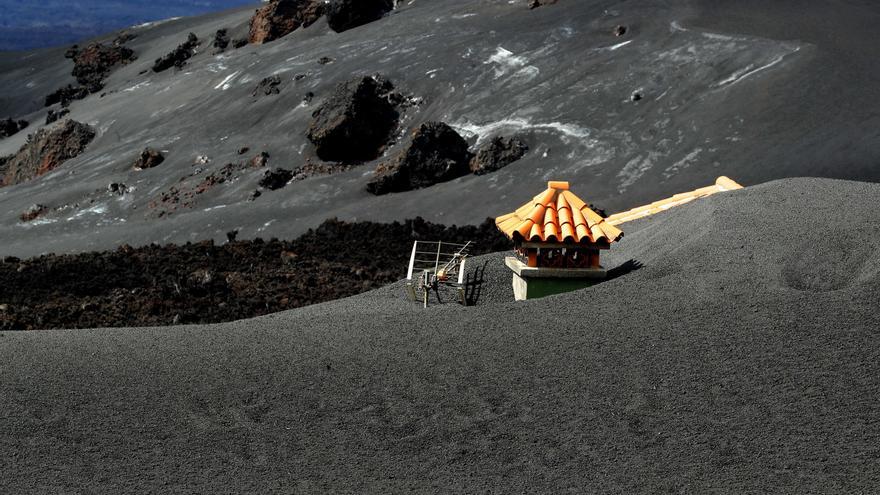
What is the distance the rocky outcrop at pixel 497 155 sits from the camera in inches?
934

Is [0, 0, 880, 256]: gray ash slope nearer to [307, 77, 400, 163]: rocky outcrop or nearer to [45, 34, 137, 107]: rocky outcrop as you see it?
[307, 77, 400, 163]: rocky outcrop

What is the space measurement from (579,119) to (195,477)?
17455mm

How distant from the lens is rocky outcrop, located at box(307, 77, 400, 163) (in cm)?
2636

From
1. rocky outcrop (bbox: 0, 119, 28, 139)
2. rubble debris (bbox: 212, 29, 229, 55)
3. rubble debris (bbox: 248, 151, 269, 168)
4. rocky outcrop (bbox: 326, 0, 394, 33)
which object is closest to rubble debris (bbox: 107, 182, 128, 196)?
rubble debris (bbox: 248, 151, 269, 168)

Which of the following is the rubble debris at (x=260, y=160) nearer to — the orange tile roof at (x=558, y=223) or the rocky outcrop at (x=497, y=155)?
the rocky outcrop at (x=497, y=155)

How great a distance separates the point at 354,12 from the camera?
35.8 m

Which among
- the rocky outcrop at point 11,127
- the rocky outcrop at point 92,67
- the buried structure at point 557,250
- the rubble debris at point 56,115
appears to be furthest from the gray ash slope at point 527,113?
the rocky outcrop at point 11,127

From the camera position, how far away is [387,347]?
34.8ft

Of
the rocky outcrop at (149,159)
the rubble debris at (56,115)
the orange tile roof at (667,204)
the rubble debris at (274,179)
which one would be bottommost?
the orange tile roof at (667,204)

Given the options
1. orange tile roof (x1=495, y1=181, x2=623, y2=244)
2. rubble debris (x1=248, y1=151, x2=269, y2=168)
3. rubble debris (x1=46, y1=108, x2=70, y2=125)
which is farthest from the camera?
rubble debris (x1=46, y1=108, x2=70, y2=125)

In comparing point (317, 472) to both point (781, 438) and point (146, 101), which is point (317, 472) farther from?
point (146, 101)

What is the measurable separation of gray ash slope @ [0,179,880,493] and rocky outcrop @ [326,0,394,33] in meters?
24.8

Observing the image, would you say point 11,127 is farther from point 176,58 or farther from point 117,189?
point 117,189

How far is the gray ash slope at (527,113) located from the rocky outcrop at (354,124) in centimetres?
49
